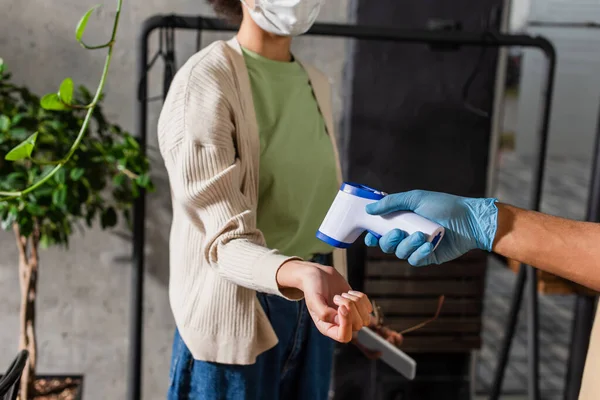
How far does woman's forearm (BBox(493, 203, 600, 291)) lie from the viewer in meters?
1.02

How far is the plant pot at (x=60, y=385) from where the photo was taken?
1844mm

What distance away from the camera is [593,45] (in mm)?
3404

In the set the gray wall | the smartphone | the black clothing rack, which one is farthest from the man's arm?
the gray wall

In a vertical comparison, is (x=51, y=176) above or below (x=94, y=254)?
above

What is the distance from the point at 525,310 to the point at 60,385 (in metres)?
2.68

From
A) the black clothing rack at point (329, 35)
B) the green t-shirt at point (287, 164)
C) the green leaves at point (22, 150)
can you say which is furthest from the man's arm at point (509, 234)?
the black clothing rack at point (329, 35)

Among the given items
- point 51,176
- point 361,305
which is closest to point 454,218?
point 361,305

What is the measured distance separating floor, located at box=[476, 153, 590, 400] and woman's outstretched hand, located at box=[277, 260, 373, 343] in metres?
2.08

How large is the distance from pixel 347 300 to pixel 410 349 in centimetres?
139

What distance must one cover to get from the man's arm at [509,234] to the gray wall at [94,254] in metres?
1.13

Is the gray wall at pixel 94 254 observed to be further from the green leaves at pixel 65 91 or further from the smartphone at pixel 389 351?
the smartphone at pixel 389 351

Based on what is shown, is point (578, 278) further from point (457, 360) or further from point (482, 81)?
point (457, 360)

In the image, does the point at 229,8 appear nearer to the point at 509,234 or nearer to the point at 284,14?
the point at 284,14

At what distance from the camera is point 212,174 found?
3.63 feet
